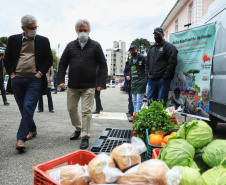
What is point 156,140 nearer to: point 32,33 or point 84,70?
point 84,70

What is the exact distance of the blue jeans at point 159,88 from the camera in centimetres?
482

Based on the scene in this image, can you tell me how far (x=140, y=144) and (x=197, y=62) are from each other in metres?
3.68

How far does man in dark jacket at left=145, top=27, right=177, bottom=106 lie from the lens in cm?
465

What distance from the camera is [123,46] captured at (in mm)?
116312

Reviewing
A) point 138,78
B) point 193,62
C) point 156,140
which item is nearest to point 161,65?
point 193,62

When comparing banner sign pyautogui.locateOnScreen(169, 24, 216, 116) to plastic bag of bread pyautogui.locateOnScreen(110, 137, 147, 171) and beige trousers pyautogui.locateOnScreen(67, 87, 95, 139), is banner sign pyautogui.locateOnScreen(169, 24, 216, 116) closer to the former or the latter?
beige trousers pyautogui.locateOnScreen(67, 87, 95, 139)

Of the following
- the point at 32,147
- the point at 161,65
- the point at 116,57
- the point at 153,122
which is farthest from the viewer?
the point at 116,57

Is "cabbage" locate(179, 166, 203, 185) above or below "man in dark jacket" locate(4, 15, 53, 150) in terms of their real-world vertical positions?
below

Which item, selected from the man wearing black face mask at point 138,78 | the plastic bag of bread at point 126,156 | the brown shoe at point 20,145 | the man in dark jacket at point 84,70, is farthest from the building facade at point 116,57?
the plastic bag of bread at point 126,156

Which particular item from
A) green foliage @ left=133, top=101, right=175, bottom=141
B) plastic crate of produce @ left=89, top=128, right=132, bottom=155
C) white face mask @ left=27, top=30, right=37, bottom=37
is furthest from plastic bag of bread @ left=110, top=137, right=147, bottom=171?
white face mask @ left=27, top=30, right=37, bottom=37

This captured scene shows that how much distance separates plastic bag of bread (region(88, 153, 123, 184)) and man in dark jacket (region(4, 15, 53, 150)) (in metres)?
2.58

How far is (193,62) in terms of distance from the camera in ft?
15.3

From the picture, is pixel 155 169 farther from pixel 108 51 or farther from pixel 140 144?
pixel 108 51

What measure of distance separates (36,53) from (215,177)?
333 cm
